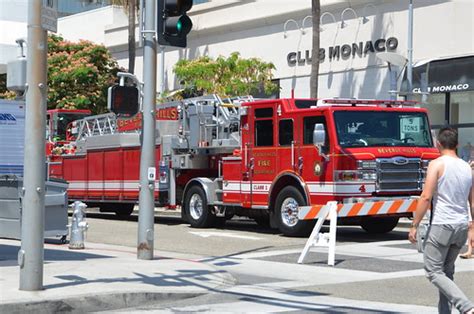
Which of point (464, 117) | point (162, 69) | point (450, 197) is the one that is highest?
point (162, 69)

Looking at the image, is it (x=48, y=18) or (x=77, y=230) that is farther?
(x=77, y=230)

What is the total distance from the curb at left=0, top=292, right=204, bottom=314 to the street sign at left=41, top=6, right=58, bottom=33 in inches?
124

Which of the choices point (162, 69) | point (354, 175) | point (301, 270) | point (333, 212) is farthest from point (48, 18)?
point (162, 69)

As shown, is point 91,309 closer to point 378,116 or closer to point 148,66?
point 148,66

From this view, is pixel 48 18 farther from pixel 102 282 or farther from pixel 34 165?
pixel 102 282

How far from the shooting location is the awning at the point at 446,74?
91.9 ft

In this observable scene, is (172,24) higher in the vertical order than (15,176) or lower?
higher

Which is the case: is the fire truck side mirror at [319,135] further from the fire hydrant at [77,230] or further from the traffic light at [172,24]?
the traffic light at [172,24]

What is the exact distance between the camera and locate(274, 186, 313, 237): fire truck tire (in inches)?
733

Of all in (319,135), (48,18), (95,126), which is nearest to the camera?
(48,18)

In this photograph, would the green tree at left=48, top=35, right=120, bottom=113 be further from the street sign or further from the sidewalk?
the street sign

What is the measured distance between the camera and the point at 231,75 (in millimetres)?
35031

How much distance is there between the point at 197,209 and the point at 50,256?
26.6 feet

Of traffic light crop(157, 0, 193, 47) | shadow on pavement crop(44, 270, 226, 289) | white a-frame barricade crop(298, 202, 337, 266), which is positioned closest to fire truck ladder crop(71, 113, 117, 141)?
white a-frame barricade crop(298, 202, 337, 266)
